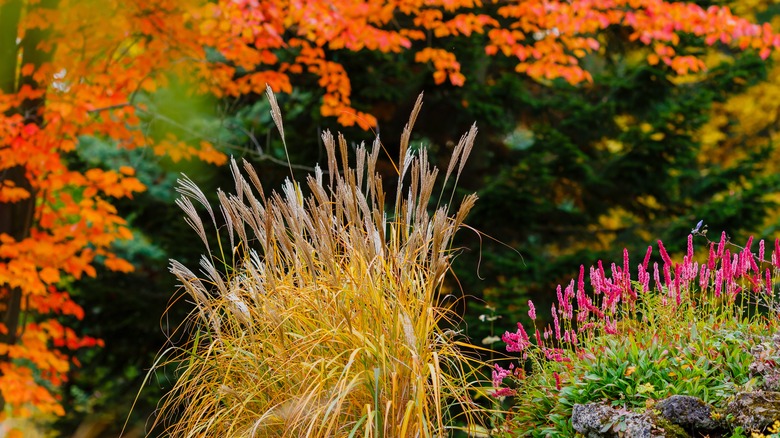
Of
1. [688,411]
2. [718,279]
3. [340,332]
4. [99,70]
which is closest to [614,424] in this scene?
[688,411]

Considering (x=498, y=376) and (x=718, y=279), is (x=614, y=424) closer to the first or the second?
(x=498, y=376)

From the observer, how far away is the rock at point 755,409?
2.74 metres

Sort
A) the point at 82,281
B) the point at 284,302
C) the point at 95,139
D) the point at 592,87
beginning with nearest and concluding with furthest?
1. the point at 284,302
2. the point at 82,281
3. the point at 592,87
4. the point at 95,139

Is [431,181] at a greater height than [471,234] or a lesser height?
greater

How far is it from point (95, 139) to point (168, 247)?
2.91m

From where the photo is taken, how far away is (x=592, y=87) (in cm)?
951

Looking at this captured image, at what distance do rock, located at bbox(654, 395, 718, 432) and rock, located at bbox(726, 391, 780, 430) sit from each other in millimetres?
78

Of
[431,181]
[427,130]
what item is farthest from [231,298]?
[427,130]

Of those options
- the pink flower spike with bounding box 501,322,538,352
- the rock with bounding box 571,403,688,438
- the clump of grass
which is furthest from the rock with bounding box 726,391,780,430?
the clump of grass

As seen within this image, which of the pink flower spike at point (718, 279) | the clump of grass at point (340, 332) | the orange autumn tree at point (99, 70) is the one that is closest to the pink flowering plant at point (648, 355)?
the pink flower spike at point (718, 279)

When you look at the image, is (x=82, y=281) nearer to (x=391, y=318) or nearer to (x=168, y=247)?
(x=168, y=247)

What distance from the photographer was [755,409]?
277cm

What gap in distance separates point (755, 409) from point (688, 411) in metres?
0.22

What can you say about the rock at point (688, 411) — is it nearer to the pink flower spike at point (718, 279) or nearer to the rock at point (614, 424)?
the rock at point (614, 424)
